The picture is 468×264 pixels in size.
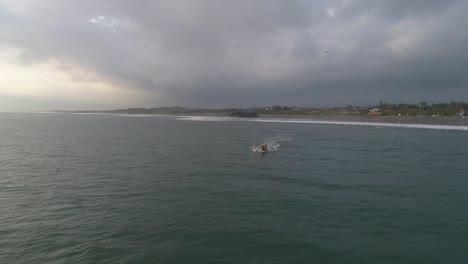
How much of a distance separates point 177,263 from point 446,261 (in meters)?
10.9

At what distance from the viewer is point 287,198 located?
20969 mm

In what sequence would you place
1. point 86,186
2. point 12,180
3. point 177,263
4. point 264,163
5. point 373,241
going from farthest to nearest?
point 264,163, point 12,180, point 86,186, point 373,241, point 177,263

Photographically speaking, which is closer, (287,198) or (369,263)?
(369,263)

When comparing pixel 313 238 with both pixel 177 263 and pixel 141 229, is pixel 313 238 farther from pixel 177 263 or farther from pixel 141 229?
pixel 141 229

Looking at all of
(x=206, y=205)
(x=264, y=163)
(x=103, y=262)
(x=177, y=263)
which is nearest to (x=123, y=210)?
(x=206, y=205)

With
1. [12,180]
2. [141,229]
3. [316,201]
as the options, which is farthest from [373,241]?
[12,180]

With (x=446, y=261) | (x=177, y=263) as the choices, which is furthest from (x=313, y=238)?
(x=177, y=263)

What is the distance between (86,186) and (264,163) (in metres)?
19.3

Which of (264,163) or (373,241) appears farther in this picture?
(264,163)

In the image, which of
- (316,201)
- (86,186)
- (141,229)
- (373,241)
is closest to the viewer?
(373,241)

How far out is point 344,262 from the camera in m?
12.2

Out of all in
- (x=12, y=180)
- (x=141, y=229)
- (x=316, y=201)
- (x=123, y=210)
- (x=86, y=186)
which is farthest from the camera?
(x=12, y=180)

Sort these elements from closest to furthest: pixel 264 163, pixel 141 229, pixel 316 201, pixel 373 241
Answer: pixel 373 241 < pixel 141 229 < pixel 316 201 < pixel 264 163

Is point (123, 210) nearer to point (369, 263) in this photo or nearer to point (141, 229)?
point (141, 229)
